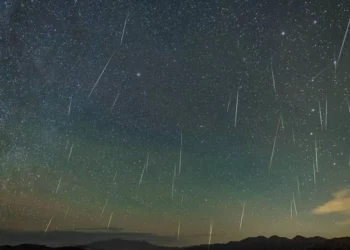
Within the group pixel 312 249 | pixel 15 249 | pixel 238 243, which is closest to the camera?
pixel 312 249

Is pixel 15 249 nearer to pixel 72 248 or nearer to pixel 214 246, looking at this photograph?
pixel 72 248

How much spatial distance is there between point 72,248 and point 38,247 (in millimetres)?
14108

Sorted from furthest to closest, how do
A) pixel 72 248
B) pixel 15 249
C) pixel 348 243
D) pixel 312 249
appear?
pixel 72 248, pixel 15 249, pixel 312 249, pixel 348 243

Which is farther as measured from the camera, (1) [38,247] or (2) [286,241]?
(2) [286,241]

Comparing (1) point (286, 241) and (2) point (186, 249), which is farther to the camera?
(2) point (186, 249)

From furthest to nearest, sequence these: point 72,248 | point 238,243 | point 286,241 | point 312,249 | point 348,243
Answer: point 238,243 < point 286,241 < point 72,248 < point 312,249 < point 348,243

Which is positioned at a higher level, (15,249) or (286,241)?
(286,241)

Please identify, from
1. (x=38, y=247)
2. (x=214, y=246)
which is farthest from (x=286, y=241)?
(x=38, y=247)

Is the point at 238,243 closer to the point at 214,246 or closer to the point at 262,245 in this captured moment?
the point at 214,246

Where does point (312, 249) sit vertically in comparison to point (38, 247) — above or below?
above

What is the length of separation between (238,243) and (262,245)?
28.0 meters

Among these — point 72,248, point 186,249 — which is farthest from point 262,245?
point 72,248

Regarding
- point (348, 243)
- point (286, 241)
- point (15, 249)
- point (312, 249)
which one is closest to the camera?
point (348, 243)

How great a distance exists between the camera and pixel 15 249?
99.3 m
